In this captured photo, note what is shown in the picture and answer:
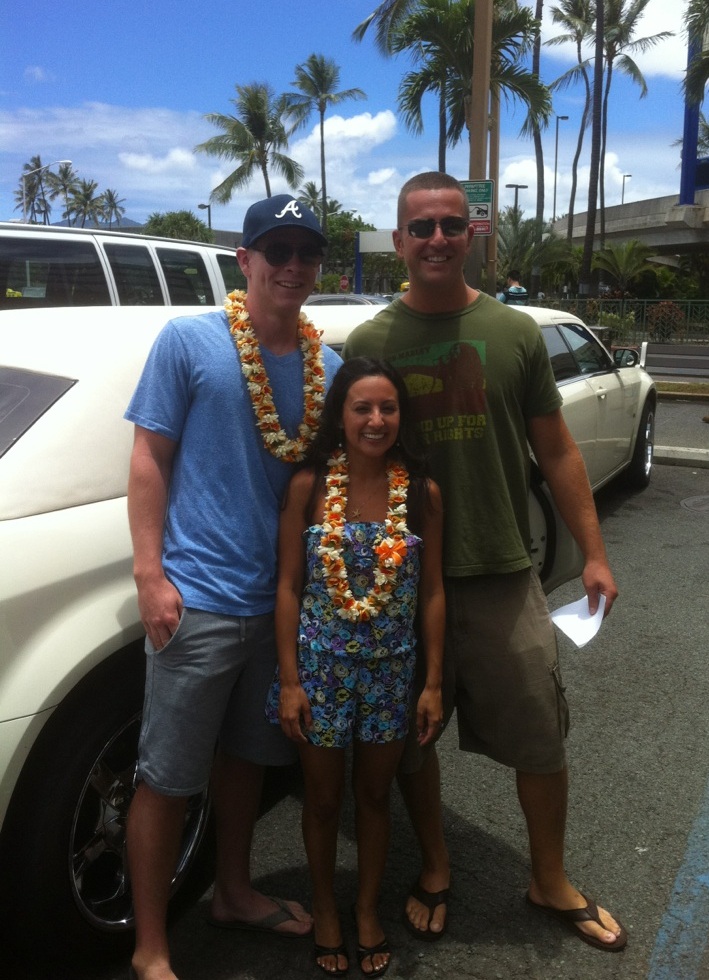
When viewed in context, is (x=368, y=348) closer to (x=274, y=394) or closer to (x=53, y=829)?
(x=274, y=394)

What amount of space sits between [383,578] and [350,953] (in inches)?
41.8

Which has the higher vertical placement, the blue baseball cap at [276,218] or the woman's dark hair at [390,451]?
the blue baseball cap at [276,218]

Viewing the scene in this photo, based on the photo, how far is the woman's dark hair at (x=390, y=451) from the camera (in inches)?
91.8

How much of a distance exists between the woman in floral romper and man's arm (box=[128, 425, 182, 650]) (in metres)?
0.27

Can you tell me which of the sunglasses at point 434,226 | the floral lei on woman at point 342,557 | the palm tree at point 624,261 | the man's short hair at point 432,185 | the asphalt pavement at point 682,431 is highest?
the palm tree at point 624,261

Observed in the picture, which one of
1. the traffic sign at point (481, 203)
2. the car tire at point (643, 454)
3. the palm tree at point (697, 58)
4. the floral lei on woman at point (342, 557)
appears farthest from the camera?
the palm tree at point (697, 58)

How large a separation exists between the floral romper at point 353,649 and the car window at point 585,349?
14.4 ft

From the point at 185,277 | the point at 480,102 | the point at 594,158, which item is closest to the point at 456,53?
the point at 480,102

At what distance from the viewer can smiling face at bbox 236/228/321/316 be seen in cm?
228

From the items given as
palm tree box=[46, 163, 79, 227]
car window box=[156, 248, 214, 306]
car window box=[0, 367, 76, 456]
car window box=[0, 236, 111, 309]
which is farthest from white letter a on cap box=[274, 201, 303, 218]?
palm tree box=[46, 163, 79, 227]

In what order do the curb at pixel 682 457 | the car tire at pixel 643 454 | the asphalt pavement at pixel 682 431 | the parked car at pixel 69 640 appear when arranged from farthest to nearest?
the asphalt pavement at pixel 682 431
the curb at pixel 682 457
the car tire at pixel 643 454
the parked car at pixel 69 640

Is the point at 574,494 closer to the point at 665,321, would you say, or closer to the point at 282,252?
the point at 282,252

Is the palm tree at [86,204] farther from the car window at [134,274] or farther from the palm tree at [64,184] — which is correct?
the car window at [134,274]

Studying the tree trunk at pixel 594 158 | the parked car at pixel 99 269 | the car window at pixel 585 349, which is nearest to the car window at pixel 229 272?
the parked car at pixel 99 269
